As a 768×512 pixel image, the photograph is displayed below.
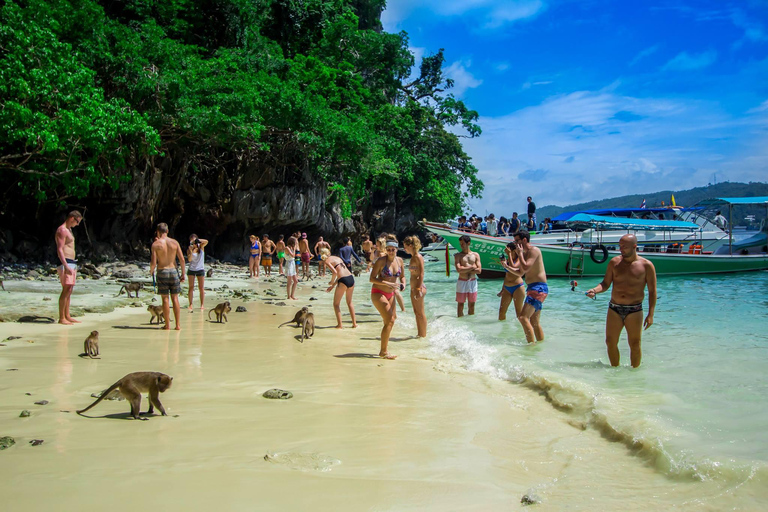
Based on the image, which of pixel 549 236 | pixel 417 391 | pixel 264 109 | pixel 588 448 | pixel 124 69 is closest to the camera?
pixel 588 448

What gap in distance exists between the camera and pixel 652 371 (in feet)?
21.9

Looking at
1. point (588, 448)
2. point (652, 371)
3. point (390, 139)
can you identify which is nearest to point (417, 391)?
point (588, 448)

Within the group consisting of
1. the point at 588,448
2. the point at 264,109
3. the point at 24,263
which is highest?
the point at 264,109

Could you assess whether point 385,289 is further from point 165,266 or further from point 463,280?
point 463,280

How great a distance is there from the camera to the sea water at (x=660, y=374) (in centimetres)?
413

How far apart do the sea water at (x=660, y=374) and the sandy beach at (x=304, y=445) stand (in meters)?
0.21

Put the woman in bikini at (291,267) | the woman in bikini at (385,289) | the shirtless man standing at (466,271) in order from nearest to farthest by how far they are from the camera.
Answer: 1. the woman in bikini at (385,289)
2. the shirtless man standing at (466,271)
3. the woman in bikini at (291,267)

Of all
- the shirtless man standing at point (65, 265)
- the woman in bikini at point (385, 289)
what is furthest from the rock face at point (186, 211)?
the woman in bikini at point (385, 289)

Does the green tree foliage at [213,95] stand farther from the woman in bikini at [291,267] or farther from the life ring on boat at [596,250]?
the life ring on boat at [596,250]

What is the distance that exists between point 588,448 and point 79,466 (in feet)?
11.2

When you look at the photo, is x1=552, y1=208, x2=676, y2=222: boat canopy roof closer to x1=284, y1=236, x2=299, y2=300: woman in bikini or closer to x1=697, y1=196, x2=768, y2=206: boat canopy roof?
x1=697, y1=196, x2=768, y2=206: boat canopy roof

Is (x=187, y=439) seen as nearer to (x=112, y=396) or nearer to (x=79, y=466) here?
(x=79, y=466)

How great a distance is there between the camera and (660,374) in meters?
6.58

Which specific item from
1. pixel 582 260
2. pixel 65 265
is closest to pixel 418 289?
pixel 65 265
